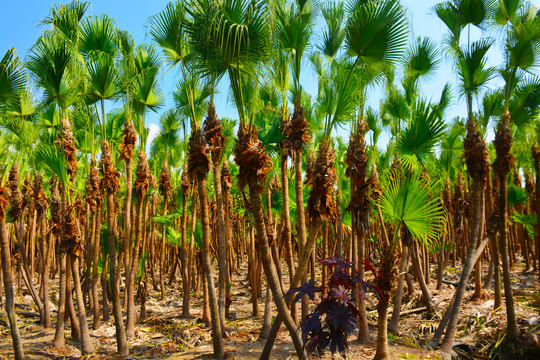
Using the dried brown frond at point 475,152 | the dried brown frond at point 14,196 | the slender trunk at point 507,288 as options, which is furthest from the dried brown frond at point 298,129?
the dried brown frond at point 14,196

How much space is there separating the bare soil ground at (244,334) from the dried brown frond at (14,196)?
330 cm

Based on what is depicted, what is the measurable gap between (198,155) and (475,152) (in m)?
5.27

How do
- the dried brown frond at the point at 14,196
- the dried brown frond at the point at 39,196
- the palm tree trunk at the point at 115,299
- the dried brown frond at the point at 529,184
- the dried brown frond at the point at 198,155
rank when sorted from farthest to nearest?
the dried brown frond at the point at 529,184 < the dried brown frond at the point at 39,196 < the dried brown frond at the point at 14,196 < the palm tree trunk at the point at 115,299 < the dried brown frond at the point at 198,155

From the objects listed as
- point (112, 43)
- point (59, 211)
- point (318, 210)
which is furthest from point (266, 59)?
point (59, 211)

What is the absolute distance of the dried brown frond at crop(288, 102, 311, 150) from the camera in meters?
6.78

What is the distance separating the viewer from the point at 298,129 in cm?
682

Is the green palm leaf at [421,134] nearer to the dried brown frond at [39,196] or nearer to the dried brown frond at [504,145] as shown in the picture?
the dried brown frond at [504,145]

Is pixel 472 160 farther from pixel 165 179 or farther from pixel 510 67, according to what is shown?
pixel 165 179

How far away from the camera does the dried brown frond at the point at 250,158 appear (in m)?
5.87

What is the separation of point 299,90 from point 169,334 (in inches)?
275

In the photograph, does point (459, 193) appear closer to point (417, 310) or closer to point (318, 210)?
point (417, 310)

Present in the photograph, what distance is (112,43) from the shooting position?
30.2 feet

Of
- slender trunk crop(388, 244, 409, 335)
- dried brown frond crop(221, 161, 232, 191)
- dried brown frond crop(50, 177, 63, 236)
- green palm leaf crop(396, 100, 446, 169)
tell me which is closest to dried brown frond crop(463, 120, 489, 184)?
green palm leaf crop(396, 100, 446, 169)

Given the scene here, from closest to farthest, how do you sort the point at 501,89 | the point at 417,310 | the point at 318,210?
1. the point at 318,210
2. the point at 501,89
3. the point at 417,310
